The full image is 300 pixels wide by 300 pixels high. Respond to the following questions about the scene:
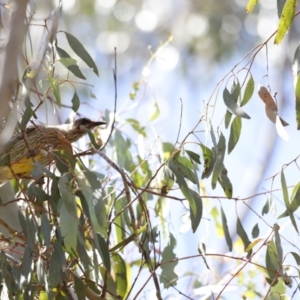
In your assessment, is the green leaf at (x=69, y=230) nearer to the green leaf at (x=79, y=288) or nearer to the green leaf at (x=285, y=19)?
the green leaf at (x=79, y=288)

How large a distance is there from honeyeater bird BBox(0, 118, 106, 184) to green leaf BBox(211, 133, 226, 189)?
530 mm

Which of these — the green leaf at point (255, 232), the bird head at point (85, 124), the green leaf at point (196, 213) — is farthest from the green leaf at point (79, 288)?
the bird head at point (85, 124)

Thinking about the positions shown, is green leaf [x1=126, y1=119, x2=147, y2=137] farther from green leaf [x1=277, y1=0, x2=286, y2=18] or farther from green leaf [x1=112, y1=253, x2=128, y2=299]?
green leaf [x1=277, y1=0, x2=286, y2=18]

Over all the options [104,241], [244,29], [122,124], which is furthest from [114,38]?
[104,241]

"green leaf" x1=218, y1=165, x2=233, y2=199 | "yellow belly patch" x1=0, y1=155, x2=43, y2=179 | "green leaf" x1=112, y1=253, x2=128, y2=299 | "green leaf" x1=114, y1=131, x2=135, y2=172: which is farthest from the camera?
"green leaf" x1=114, y1=131, x2=135, y2=172

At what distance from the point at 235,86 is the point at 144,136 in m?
1.02

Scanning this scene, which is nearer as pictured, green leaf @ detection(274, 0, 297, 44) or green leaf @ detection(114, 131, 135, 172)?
green leaf @ detection(274, 0, 297, 44)

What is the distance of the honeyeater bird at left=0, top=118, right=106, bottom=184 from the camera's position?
2708mm

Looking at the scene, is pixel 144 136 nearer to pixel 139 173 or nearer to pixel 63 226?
pixel 139 173

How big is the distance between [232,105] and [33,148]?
76 centimetres

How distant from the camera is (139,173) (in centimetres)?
358

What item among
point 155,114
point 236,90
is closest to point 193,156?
point 236,90

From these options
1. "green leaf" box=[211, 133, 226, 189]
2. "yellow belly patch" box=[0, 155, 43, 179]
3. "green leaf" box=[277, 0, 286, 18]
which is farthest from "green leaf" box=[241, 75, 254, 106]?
"yellow belly patch" box=[0, 155, 43, 179]

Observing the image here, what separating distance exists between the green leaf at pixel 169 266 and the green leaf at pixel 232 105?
59 cm
